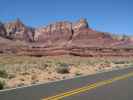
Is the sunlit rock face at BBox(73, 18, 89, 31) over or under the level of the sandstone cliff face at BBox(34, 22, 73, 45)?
over

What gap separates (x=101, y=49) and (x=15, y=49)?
26928mm

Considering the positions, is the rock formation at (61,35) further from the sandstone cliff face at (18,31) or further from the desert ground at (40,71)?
the desert ground at (40,71)

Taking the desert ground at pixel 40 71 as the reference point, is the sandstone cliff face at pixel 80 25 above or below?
above

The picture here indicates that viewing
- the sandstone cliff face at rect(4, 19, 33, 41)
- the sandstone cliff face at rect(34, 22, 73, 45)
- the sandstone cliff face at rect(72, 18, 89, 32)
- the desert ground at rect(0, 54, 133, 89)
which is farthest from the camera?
the sandstone cliff face at rect(4, 19, 33, 41)

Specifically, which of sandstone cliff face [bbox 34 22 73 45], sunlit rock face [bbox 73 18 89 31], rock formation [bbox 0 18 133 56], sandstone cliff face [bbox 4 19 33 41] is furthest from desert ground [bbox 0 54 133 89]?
sandstone cliff face [bbox 4 19 33 41]

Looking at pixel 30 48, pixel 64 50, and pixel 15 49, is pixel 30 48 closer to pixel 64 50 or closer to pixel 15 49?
pixel 15 49

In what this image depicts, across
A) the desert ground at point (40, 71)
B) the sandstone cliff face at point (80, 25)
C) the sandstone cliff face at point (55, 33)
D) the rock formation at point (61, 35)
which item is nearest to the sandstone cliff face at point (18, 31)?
the rock formation at point (61, 35)

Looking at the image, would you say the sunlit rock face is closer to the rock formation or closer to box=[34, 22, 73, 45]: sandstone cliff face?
the rock formation

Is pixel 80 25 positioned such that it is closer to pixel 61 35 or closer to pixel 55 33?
pixel 61 35

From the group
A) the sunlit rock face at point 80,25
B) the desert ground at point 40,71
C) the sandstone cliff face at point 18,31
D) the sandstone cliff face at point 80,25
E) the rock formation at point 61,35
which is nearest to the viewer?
the desert ground at point 40,71

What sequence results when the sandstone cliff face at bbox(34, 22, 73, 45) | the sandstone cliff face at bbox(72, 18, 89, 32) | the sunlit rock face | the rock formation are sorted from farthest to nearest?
1. the sunlit rock face
2. the sandstone cliff face at bbox(72, 18, 89, 32)
3. the sandstone cliff face at bbox(34, 22, 73, 45)
4. the rock formation

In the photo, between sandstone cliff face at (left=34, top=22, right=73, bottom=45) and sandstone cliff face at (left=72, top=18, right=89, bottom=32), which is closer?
sandstone cliff face at (left=34, top=22, right=73, bottom=45)

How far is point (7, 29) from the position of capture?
164 metres

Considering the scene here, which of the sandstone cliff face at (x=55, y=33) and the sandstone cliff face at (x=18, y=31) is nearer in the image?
the sandstone cliff face at (x=55, y=33)
